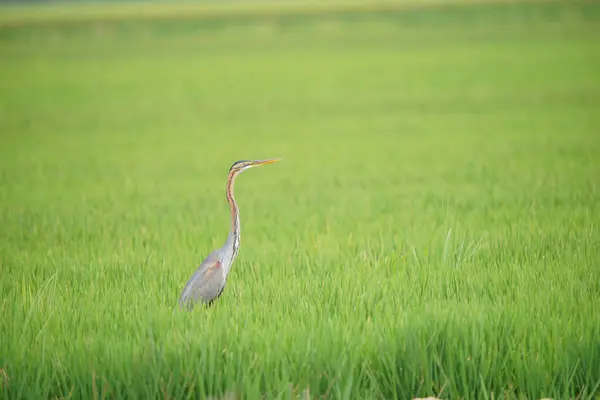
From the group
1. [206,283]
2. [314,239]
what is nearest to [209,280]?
Answer: [206,283]

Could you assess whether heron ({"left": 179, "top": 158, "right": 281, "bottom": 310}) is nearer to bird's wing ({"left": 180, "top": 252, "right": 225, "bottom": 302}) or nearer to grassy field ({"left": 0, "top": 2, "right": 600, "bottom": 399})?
bird's wing ({"left": 180, "top": 252, "right": 225, "bottom": 302})

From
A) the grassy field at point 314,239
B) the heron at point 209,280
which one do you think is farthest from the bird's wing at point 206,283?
the grassy field at point 314,239

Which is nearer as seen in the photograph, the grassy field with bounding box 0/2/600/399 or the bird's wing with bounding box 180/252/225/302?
the grassy field with bounding box 0/2/600/399

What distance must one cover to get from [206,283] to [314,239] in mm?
2826

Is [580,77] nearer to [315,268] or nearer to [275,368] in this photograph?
[315,268]

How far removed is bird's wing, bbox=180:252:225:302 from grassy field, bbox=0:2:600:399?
17cm

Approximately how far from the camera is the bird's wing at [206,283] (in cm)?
549

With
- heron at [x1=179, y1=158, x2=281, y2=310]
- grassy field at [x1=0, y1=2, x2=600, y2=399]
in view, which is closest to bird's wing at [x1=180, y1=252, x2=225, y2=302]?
heron at [x1=179, y1=158, x2=281, y2=310]

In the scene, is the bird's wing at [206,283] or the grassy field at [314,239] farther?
the bird's wing at [206,283]

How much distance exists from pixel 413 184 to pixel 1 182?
6.46m

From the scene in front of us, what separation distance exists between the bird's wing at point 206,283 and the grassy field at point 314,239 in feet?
0.54

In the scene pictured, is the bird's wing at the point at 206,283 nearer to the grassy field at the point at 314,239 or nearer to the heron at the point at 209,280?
the heron at the point at 209,280

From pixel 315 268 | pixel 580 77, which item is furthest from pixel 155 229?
pixel 580 77

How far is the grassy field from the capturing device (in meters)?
4.89
